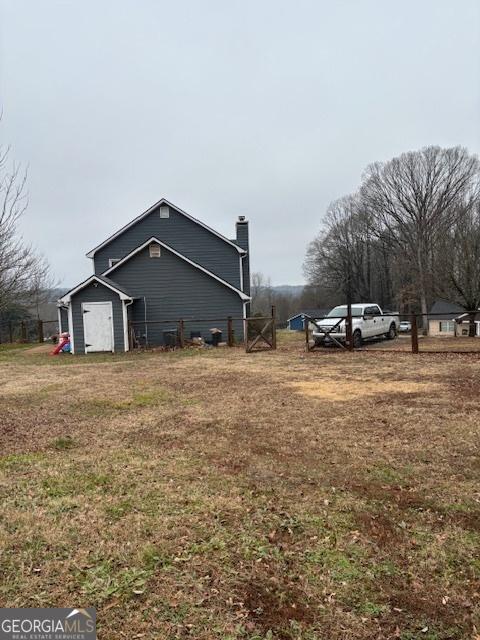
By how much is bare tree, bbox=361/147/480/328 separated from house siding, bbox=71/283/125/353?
88.6 feet

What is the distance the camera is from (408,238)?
40219mm

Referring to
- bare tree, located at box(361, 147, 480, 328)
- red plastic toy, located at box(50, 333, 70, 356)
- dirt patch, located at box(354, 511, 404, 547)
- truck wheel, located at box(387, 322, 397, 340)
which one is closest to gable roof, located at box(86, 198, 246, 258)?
red plastic toy, located at box(50, 333, 70, 356)

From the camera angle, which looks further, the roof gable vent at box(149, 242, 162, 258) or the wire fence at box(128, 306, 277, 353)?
the roof gable vent at box(149, 242, 162, 258)

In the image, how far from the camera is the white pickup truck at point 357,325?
580 inches

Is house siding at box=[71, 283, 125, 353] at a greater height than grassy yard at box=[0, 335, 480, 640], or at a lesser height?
greater

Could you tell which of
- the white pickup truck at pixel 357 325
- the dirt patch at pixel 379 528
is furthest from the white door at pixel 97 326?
the dirt patch at pixel 379 528

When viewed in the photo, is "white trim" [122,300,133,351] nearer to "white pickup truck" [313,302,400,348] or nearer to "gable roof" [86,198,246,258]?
"gable roof" [86,198,246,258]

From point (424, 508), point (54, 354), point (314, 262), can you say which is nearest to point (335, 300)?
point (314, 262)

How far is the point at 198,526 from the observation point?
3.04 meters

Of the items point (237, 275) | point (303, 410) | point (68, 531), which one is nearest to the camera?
point (68, 531)

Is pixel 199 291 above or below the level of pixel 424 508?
above

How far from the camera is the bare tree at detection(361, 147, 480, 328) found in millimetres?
37375

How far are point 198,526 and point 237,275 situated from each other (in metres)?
18.3

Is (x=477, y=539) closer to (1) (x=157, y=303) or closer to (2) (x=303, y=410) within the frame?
(2) (x=303, y=410)
